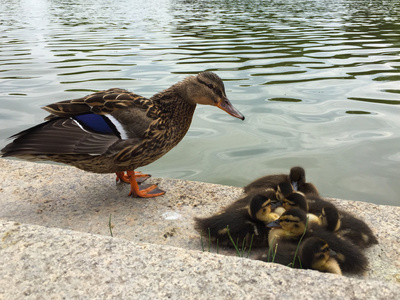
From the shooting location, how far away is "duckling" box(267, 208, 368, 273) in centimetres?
247

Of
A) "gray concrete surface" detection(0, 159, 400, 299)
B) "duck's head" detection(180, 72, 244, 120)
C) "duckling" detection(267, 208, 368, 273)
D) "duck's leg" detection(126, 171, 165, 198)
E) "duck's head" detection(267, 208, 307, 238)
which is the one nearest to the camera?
"gray concrete surface" detection(0, 159, 400, 299)

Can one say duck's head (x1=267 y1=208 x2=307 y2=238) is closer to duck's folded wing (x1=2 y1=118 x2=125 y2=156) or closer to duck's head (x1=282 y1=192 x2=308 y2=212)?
duck's head (x1=282 y1=192 x2=308 y2=212)

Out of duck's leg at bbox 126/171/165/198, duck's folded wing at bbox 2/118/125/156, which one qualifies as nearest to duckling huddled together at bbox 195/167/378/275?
duck's leg at bbox 126/171/165/198

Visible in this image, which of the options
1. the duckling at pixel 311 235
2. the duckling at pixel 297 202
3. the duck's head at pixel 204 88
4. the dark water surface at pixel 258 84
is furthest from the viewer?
the dark water surface at pixel 258 84

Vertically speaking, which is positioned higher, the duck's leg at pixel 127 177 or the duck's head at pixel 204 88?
the duck's head at pixel 204 88

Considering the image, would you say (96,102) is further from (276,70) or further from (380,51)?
(380,51)

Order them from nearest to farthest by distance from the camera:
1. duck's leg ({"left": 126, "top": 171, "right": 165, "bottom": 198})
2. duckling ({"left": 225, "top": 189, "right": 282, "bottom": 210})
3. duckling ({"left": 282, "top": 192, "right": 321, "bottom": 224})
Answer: duckling ({"left": 282, "top": 192, "right": 321, "bottom": 224}) → duckling ({"left": 225, "top": 189, "right": 282, "bottom": 210}) → duck's leg ({"left": 126, "top": 171, "right": 165, "bottom": 198})

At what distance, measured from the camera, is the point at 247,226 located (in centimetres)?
285

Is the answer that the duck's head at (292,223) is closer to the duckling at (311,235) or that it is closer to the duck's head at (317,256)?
the duckling at (311,235)

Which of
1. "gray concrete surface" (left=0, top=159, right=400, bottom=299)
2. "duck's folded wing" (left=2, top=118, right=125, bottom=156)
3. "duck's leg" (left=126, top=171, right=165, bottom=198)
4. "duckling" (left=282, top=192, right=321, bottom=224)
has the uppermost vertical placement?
"duck's folded wing" (left=2, top=118, right=125, bottom=156)

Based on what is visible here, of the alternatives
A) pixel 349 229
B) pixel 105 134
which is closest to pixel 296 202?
pixel 349 229

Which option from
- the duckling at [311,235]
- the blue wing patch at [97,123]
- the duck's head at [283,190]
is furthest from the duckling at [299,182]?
the blue wing patch at [97,123]

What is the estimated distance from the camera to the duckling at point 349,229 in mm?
2760

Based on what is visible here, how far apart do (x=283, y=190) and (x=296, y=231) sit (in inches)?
25.5
